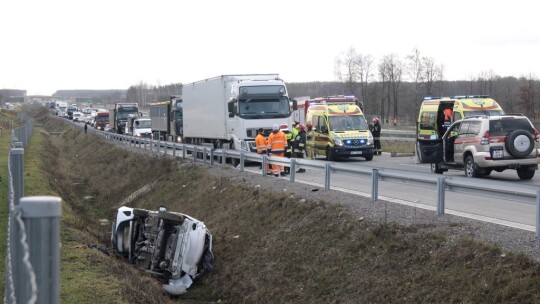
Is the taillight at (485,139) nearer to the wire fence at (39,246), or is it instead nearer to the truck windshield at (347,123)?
the truck windshield at (347,123)

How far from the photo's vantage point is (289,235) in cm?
1302

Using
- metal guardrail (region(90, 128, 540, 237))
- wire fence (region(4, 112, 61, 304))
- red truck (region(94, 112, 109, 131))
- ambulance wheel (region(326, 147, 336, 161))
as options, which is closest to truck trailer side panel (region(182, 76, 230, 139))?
ambulance wheel (region(326, 147, 336, 161))

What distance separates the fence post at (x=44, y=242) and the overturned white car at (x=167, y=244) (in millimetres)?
11227

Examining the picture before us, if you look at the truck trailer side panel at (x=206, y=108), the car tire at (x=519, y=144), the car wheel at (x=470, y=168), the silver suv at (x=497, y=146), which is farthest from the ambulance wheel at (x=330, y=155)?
the car tire at (x=519, y=144)

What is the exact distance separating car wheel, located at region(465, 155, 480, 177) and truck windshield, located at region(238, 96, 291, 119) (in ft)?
28.9

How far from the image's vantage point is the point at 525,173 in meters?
19.2

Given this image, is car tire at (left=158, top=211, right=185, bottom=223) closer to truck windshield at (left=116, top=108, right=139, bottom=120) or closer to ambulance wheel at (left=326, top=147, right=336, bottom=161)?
ambulance wheel at (left=326, top=147, right=336, bottom=161)

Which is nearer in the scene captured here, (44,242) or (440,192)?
(44,242)

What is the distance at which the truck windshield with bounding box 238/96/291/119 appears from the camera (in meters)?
26.3

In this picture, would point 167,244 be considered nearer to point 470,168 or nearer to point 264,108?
point 470,168

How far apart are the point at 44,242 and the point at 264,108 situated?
958 inches

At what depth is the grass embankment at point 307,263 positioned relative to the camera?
8.11 m

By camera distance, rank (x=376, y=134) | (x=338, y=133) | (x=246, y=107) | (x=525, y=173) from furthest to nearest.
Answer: (x=376, y=134)
(x=338, y=133)
(x=246, y=107)
(x=525, y=173)

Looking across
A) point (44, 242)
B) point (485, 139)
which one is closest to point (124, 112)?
point (485, 139)
